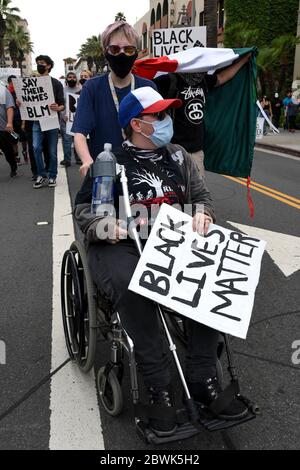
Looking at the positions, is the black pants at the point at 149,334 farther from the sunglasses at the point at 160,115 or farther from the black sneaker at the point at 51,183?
the black sneaker at the point at 51,183

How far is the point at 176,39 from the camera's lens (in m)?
9.60

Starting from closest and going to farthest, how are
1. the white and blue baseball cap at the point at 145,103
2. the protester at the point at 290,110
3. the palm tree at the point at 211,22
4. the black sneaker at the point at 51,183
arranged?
the white and blue baseball cap at the point at 145,103 → the black sneaker at the point at 51,183 → the palm tree at the point at 211,22 → the protester at the point at 290,110

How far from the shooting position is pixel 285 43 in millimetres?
24562

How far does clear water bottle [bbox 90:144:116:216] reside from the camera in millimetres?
2396

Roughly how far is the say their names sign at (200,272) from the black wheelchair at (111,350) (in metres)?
0.18

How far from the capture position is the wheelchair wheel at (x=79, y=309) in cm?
244

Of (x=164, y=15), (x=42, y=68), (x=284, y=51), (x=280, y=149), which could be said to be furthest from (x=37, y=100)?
(x=164, y=15)

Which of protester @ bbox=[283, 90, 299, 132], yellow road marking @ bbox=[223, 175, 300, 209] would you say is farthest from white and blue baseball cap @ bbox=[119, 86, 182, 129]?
protester @ bbox=[283, 90, 299, 132]

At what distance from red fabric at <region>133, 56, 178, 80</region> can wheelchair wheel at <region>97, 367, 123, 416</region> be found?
288cm

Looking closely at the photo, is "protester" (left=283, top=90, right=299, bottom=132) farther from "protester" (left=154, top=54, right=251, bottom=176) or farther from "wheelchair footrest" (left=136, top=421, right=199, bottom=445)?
"wheelchair footrest" (left=136, top=421, right=199, bottom=445)

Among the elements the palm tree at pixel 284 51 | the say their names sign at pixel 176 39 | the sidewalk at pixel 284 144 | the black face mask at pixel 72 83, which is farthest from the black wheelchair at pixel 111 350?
the palm tree at pixel 284 51

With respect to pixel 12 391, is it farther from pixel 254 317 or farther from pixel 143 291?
pixel 254 317

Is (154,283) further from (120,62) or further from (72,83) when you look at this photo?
(72,83)
